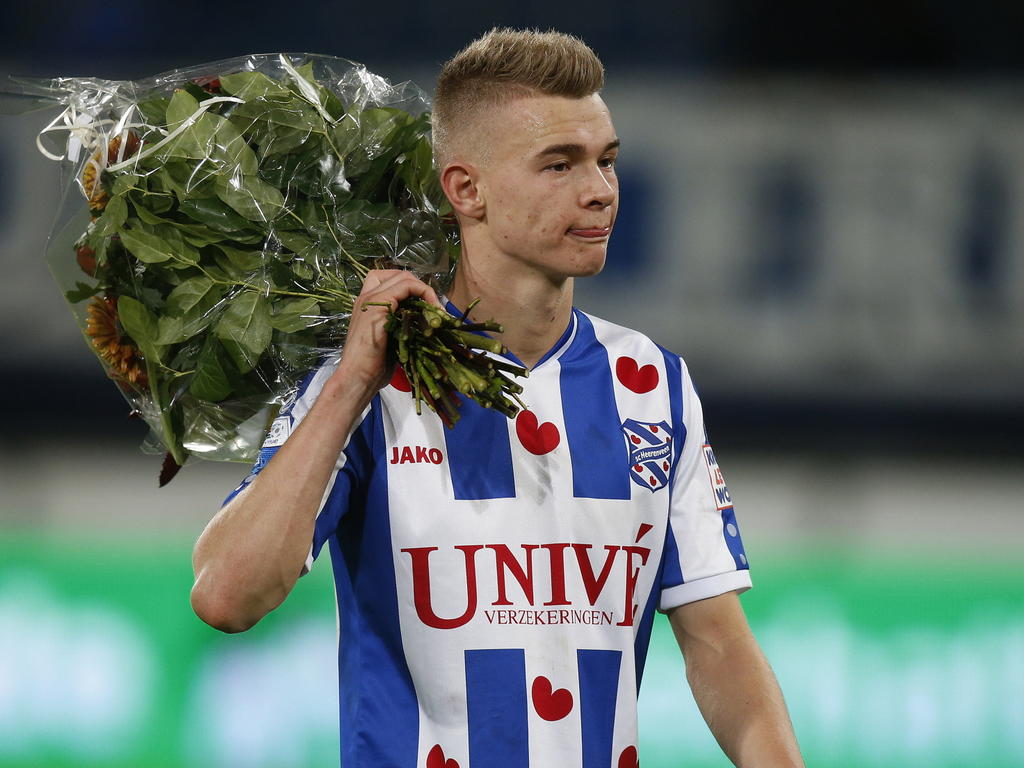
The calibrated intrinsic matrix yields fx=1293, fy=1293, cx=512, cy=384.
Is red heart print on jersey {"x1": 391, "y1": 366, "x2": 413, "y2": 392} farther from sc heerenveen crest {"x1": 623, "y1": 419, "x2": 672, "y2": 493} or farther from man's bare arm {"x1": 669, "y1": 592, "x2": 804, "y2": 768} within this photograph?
man's bare arm {"x1": 669, "y1": 592, "x2": 804, "y2": 768}

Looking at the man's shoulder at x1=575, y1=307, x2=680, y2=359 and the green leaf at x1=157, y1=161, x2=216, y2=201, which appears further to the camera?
the man's shoulder at x1=575, y1=307, x2=680, y2=359

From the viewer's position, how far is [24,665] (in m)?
3.82

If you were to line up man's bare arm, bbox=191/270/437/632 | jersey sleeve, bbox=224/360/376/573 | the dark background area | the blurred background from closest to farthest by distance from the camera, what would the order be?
man's bare arm, bbox=191/270/437/632, jersey sleeve, bbox=224/360/376/573, the blurred background, the dark background area

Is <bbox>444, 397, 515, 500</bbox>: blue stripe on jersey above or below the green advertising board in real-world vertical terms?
above

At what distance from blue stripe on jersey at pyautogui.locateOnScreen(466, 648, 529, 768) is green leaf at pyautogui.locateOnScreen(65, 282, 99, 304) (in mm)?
741

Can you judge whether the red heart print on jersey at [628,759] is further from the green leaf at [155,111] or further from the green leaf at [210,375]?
the green leaf at [155,111]

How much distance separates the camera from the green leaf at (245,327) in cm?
175

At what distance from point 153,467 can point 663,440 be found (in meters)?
3.11

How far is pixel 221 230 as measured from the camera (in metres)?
1.80

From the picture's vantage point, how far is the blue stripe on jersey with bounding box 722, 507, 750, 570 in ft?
6.25

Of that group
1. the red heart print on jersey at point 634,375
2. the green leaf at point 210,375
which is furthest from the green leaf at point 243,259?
the red heart print on jersey at point 634,375

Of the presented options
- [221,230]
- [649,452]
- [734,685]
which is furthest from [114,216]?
[734,685]

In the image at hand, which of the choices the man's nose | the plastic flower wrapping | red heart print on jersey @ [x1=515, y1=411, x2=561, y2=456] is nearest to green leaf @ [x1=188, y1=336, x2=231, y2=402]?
the plastic flower wrapping

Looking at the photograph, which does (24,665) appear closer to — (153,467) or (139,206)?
(153,467)
